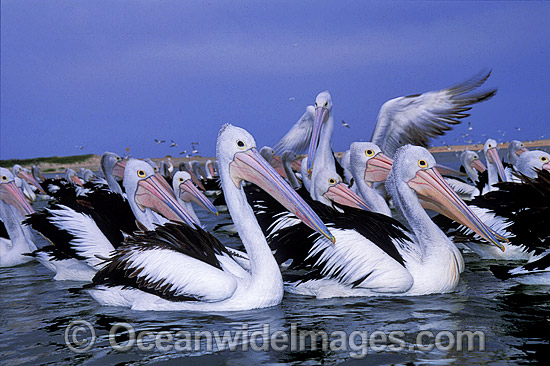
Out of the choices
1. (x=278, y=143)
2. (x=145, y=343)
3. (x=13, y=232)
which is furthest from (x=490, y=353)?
(x=278, y=143)

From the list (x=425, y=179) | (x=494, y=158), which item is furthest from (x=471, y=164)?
(x=425, y=179)

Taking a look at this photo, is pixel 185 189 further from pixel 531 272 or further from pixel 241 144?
pixel 531 272

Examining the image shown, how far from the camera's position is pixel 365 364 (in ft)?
11.5

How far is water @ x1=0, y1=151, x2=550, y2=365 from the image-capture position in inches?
143

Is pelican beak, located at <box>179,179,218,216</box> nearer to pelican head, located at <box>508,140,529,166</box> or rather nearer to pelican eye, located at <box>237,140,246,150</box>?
pelican eye, located at <box>237,140,246,150</box>

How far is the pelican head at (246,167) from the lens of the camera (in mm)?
4555

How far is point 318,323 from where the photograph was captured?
434cm

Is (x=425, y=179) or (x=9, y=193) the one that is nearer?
(x=425, y=179)

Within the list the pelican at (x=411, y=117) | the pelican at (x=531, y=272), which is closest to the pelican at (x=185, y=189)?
the pelican at (x=411, y=117)

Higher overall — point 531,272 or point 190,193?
point 190,193

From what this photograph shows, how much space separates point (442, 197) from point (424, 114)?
3.10m

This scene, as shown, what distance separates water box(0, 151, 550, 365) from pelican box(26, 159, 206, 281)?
1.57ft

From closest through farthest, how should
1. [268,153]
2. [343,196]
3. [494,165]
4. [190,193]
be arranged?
[343,196], [190,193], [494,165], [268,153]

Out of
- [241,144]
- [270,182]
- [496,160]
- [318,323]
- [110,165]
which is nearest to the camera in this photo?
[318,323]
